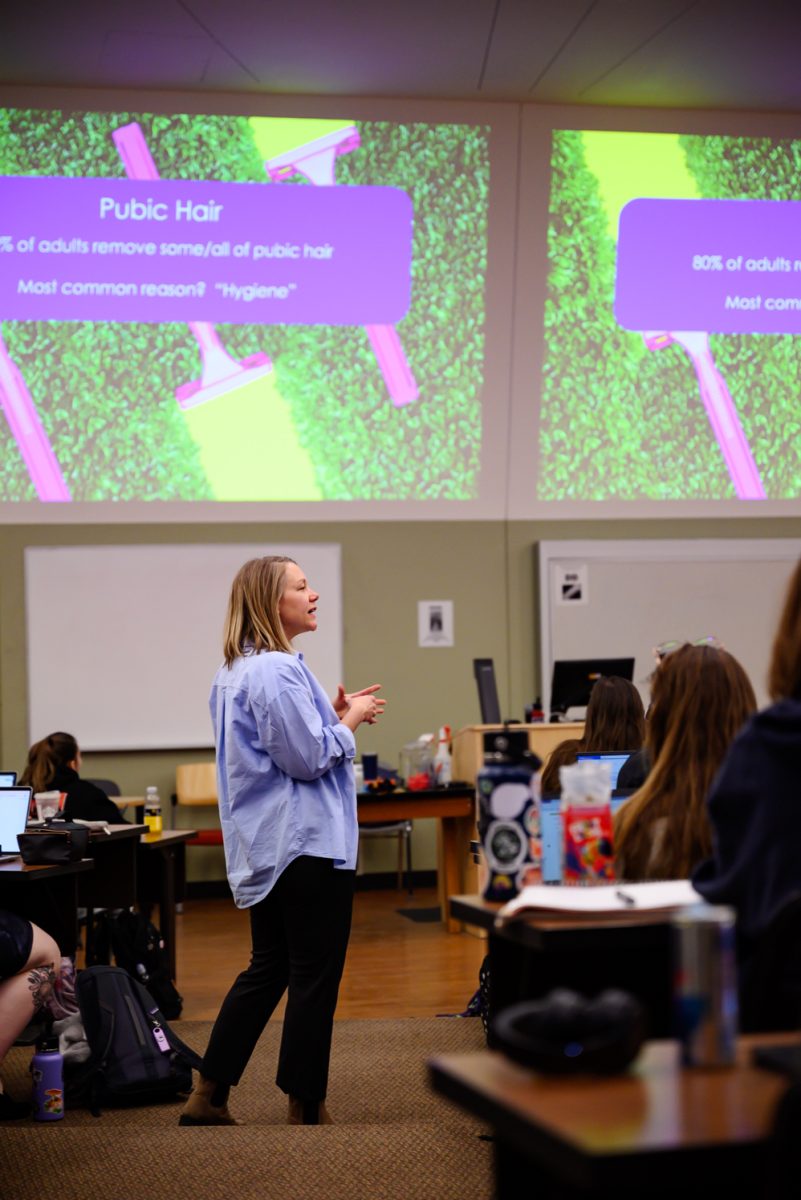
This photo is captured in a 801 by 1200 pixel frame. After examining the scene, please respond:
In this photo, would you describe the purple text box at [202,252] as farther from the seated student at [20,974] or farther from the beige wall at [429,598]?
the seated student at [20,974]

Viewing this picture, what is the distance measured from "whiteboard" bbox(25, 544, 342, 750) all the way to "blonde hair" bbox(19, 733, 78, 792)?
292 cm

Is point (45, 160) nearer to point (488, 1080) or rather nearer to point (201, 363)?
point (201, 363)

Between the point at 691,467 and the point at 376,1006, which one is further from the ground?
the point at 691,467

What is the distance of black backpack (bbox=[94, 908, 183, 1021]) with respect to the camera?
17.8 ft

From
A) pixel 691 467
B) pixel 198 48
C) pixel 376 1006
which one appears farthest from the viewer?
pixel 691 467

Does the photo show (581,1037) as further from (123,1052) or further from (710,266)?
(710,266)

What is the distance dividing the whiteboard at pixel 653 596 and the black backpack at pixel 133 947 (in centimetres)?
457

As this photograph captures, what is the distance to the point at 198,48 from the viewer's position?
845 centimetres

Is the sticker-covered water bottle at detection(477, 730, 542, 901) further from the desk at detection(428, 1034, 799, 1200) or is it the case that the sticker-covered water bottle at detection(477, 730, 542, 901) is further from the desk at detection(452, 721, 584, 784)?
the desk at detection(452, 721, 584, 784)

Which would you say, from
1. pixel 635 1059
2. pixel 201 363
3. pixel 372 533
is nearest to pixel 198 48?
pixel 201 363

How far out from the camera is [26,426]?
29.9 ft

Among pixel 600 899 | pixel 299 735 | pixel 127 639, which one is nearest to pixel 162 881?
pixel 299 735

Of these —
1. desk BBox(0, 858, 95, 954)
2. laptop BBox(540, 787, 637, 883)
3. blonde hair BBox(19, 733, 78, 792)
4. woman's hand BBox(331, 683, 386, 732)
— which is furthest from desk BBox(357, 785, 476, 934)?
laptop BBox(540, 787, 637, 883)

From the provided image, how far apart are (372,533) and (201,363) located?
167cm
